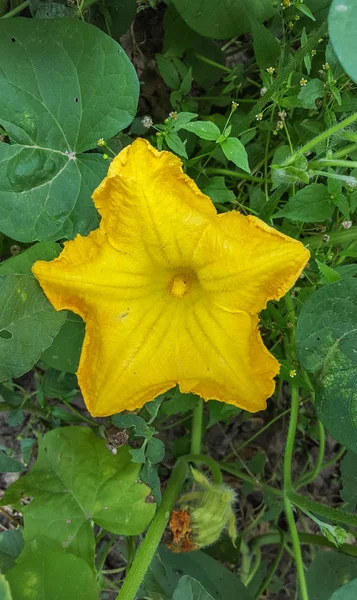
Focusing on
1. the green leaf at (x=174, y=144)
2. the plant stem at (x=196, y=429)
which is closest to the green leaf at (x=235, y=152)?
the green leaf at (x=174, y=144)

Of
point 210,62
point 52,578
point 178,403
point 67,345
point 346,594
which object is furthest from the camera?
point 210,62

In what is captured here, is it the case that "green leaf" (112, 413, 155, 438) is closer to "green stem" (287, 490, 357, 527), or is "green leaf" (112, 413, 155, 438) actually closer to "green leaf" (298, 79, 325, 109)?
"green stem" (287, 490, 357, 527)

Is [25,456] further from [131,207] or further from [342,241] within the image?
[342,241]

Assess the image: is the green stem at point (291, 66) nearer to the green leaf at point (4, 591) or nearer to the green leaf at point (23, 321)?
the green leaf at point (23, 321)

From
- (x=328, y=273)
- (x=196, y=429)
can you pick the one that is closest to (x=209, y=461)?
(x=196, y=429)

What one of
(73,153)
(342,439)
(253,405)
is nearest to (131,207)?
(73,153)

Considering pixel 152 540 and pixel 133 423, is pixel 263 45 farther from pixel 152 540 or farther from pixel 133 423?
pixel 152 540

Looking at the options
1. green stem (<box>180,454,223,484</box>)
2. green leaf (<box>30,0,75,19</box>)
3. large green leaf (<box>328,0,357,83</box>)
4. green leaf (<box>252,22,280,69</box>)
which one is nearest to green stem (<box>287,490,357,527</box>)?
green stem (<box>180,454,223,484</box>)
